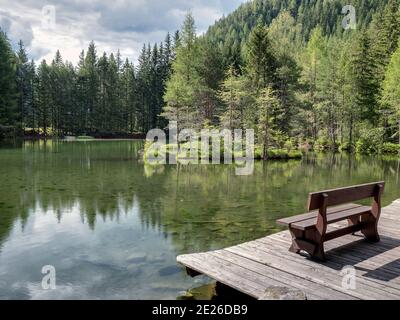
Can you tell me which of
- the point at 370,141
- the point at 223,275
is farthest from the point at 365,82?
the point at 223,275

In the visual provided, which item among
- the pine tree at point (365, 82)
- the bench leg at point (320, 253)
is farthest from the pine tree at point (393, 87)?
the bench leg at point (320, 253)

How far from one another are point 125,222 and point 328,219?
227 inches

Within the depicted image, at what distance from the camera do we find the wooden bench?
20.1 ft

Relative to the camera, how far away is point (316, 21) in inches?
5108

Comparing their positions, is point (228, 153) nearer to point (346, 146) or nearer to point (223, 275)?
point (346, 146)

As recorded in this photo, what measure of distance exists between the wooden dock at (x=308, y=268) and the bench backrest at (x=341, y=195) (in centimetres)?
95

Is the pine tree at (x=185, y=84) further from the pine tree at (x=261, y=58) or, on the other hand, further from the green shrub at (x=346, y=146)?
the green shrub at (x=346, y=146)

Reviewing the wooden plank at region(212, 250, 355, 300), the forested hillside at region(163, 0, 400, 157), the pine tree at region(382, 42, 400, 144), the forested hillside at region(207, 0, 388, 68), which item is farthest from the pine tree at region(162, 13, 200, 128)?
the forested hillside at region(207, 0, 388, 68)

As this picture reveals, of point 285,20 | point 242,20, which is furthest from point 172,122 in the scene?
point 242,20

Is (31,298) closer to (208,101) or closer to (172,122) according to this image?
(172,122)

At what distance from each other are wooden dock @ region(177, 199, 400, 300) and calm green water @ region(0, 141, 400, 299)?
29.6 inches

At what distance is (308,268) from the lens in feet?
19.2

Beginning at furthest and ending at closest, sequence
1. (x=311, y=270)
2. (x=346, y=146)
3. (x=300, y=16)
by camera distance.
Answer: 1. (x=300, y=16)
2. (x=346, y=146)
3. (x=311, y=270)

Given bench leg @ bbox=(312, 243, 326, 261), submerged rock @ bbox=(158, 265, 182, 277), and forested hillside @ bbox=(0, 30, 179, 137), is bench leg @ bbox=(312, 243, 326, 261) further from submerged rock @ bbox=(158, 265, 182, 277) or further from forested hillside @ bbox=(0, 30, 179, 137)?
forested hillside @ bbox=(0, 30, 179, 137)
